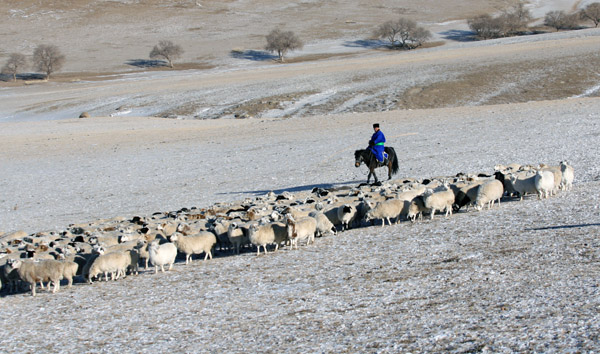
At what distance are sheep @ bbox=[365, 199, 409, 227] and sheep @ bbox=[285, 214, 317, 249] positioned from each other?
4.95 ft

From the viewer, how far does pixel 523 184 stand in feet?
51.1

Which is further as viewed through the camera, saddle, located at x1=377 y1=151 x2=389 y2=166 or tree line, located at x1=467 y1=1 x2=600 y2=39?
tree line, located at x1=467 y1=1 x2=600 y2=39

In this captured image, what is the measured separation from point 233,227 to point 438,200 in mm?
4566

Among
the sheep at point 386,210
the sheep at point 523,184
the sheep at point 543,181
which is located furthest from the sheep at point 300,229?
the sheep at point 543,181

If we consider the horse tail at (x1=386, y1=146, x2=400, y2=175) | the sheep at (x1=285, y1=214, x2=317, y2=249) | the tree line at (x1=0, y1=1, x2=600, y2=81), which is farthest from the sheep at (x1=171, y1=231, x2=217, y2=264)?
the tree line at (x1=0, y1=1, x2=600, y2=81)

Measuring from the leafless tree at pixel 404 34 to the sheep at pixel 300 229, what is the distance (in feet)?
295

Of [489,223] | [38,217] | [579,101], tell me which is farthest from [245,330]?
[579,101]

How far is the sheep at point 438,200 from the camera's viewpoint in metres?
14.5

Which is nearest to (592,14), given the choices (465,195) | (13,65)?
(13,65)

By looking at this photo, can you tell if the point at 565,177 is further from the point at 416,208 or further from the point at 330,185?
the point at 330,185

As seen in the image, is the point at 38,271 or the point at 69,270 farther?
the point at 69,270

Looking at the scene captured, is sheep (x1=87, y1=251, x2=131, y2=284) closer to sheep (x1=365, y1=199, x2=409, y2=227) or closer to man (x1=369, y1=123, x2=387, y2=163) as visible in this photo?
sheep (x1=365, y1=199, x2=409, y2=227)

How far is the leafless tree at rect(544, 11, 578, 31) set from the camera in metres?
107

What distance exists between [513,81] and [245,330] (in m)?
40.6
